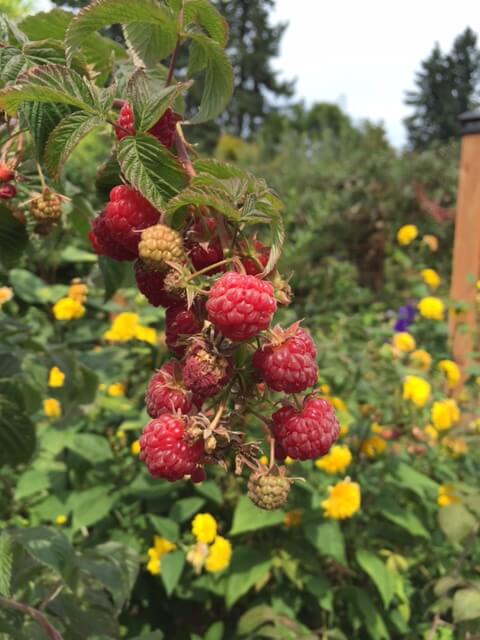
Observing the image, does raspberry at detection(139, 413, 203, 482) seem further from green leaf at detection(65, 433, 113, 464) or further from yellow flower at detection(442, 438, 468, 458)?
yellow flower at detection(442, 438, 468, 458)

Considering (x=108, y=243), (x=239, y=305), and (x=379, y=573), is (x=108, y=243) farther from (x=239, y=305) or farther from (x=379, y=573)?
(x=379, y=573)

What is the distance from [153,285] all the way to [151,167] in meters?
0.09

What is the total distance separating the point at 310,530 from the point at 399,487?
33 cm

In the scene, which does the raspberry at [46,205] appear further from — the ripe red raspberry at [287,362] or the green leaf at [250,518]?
the green leaf at [250,518]

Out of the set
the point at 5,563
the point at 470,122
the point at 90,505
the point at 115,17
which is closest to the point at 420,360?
the point at 90,505

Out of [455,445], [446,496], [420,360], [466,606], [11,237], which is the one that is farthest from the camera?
[420,360]

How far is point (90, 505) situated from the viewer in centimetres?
157

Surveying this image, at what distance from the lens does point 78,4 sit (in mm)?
935

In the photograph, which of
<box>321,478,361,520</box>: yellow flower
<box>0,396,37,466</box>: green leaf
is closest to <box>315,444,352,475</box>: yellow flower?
<box>321,478,361,520</box>: yellow flower

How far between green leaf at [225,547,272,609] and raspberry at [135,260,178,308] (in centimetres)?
Result: 111

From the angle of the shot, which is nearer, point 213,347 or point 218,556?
point 213,347

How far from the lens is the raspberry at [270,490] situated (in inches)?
20.7

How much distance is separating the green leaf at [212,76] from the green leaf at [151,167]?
0.34ft

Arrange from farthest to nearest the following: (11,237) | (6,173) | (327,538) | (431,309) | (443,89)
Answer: (443,89)
(431,309)
(327,538)
(11,237)
(6,173)
